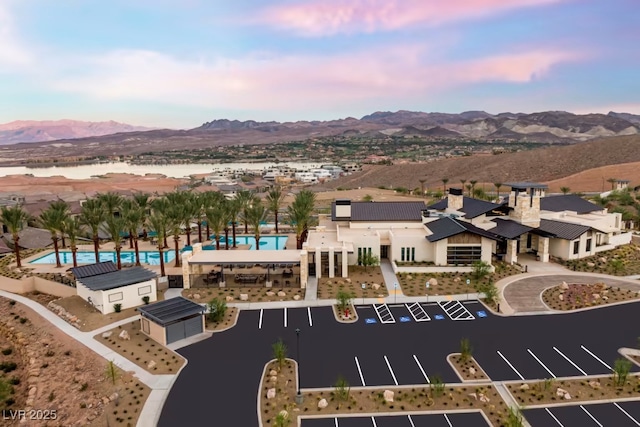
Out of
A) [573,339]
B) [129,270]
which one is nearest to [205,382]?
[129,270]

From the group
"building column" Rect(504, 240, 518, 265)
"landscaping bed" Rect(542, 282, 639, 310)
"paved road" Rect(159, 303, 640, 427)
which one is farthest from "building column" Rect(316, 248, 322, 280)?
"building column" Rect(504, 240, 518, 265)

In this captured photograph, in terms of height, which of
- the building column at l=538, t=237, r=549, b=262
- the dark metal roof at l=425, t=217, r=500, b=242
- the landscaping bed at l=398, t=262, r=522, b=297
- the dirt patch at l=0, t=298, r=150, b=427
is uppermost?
the dark metal roof at l=425, t=217, r=500, b=242

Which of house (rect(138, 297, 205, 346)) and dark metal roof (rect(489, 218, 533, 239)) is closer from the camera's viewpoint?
house (rect(138, 297, 205, 346))

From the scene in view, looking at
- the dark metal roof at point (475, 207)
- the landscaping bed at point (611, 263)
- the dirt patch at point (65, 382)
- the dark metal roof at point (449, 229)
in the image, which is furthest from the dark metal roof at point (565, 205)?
the dirt patch at point (65, 382)

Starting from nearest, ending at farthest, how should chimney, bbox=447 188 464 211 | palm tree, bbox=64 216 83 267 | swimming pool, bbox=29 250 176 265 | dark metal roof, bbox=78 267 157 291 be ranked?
dark metal roof, bbox=78 267 157 291
palm tree, bbox=64 216 83 267
swimming pool, bbox=29 250 176 265
chimney, bbox=447 188 464 211

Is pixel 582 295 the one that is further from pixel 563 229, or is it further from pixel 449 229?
pixel 563 229

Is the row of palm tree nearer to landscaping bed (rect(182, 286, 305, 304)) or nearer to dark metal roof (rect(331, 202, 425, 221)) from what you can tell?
dark metal roof (rect(331, 202, 425, 221))

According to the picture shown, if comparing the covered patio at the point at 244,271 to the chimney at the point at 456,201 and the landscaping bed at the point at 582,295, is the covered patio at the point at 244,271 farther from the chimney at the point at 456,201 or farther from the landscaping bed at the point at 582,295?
the chimney at the point at 456,201
